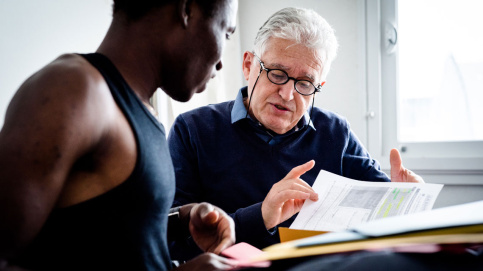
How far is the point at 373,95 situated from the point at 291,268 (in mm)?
1956

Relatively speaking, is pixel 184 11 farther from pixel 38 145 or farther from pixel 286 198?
pixel 286 198

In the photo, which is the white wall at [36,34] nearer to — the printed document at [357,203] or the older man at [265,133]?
the older man at [265,133]

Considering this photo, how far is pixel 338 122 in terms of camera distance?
1453 millimetres

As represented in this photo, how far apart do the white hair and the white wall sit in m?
0.61

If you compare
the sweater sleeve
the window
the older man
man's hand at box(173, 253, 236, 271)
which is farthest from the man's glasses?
the window

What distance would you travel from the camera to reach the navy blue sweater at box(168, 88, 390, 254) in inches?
49.5

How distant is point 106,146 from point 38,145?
0.32ft

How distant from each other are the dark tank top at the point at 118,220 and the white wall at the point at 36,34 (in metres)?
0.54

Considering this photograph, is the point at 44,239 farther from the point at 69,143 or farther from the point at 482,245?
the point at 482,245

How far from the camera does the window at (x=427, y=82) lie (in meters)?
2.07

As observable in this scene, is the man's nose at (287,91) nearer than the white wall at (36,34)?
No

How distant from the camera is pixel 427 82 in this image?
7.07ft

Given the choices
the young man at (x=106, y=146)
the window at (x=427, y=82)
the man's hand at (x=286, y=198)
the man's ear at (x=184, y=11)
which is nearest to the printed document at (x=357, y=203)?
the man's hand at (x=286, y=198)

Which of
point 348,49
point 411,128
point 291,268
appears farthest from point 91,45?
point 411,128
